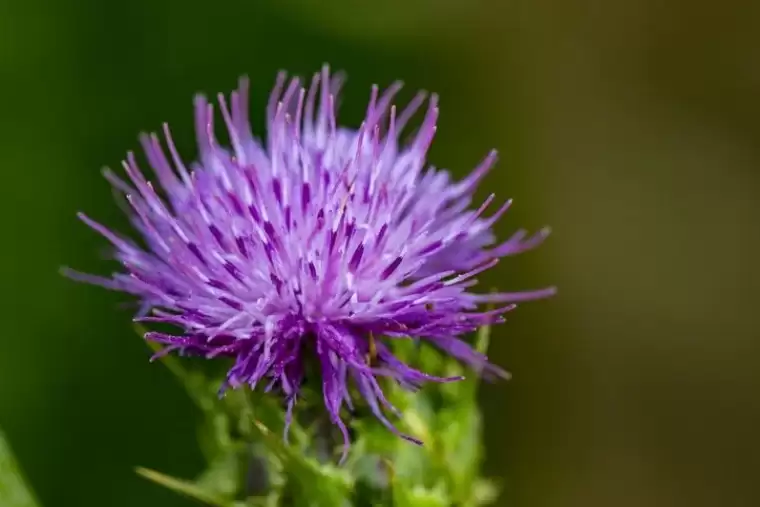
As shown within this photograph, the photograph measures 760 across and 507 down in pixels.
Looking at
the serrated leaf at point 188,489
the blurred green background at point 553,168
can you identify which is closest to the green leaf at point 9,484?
the serrated leaf at point 188,489

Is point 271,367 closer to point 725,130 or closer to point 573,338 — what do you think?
point 573,338

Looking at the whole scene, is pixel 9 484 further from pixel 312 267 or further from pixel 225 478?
pixel 312 267

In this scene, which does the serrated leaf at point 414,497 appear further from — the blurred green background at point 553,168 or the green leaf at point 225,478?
the blurred green background at point 553,168

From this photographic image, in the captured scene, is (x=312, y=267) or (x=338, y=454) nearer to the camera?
(x=312, y=267)

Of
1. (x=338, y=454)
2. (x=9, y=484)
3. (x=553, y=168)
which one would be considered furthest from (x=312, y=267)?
(x=553, y=168)

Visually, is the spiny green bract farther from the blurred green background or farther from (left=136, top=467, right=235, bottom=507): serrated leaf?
the blurred green background

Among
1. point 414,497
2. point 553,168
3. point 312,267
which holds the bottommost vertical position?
point 414,497

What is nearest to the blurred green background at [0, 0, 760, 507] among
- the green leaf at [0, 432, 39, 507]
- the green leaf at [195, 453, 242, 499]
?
the green leaf at [195, 453, 242, 499]
